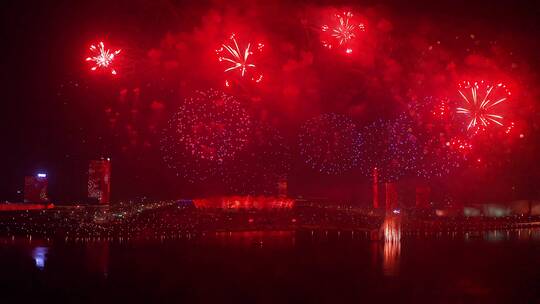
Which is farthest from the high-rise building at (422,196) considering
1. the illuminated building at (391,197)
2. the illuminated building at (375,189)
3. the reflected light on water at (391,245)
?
the reflected light on water at (391,245)

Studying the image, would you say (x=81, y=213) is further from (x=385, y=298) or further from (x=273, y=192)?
(x=385, y=298)

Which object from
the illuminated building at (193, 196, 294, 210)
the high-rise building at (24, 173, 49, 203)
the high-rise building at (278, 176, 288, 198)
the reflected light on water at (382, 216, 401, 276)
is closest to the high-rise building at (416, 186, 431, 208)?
the reflected light on water at (382, 216, 401, 276)

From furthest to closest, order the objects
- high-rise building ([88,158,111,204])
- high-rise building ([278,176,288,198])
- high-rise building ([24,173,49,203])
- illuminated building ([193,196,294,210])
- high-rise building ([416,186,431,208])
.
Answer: high-rise building ([278,176,288,198]) → high-rise building ([416,186,431,208]) → illuminated building ([193,196,294,210]) → high-rise building ([88,158,111,204]) → high-rise building ([24,173,49,203])

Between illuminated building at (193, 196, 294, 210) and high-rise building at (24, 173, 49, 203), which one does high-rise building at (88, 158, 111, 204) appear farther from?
illuminated building at (193, 196, 294, 210)

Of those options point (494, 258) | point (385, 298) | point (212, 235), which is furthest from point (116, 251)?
point (494, 258)

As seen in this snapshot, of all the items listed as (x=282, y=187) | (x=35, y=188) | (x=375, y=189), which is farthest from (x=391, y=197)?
(x=35, y=188)

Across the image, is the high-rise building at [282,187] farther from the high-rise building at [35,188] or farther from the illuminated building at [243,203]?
the high-rise building at [35,188]
